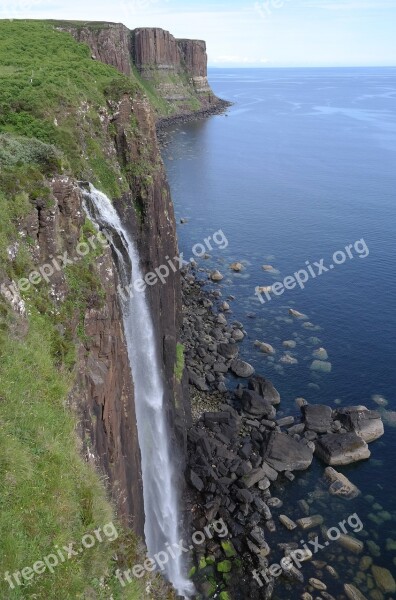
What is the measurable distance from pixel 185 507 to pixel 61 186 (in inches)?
849

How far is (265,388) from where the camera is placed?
4241 centimetres

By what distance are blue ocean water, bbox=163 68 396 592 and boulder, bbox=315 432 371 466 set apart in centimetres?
74

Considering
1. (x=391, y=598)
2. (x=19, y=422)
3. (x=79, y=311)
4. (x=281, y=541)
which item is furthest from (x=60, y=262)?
(x=391, y=598)

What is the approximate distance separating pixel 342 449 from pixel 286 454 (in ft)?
14.8

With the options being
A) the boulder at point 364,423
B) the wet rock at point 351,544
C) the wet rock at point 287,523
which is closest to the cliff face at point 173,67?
the boulder at point 364,423

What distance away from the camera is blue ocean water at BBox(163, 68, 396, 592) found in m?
43.3

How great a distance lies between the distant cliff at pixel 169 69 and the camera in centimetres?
16550

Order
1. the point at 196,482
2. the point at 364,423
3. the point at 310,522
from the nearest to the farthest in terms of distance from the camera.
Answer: the point at 310,522 < the point at 196,482 < the point at 364,423

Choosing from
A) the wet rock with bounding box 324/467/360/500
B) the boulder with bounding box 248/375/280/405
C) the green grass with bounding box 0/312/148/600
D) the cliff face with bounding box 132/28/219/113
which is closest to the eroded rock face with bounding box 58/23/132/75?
the cliff face with bounding box 132/28/219/113

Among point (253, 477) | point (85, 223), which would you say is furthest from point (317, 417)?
point (85, 223)

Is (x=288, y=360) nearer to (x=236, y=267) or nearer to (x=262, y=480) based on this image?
(x=262, y=480)

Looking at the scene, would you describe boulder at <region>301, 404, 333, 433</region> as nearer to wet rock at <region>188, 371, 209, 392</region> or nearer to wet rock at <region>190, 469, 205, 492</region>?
wet rock at <region>188, 371, 209, 392</region>

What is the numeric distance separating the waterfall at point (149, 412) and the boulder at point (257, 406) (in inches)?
469

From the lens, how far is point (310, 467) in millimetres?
36344
